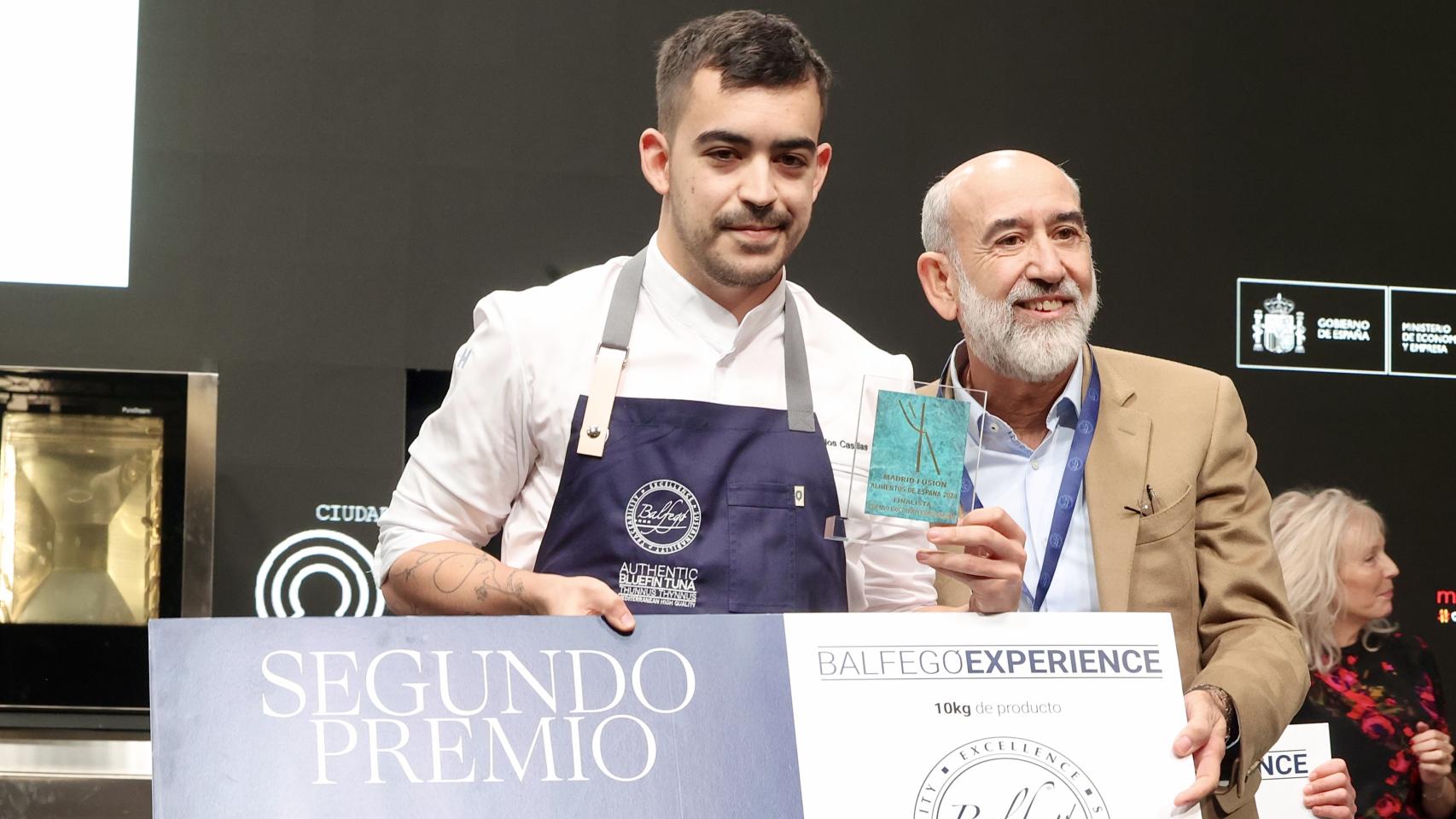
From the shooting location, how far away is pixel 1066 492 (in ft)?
6.68

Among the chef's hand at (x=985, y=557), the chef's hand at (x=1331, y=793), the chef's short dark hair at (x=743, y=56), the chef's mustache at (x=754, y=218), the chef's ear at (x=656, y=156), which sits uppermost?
the chef's short dark hair at (x=743, y=56)

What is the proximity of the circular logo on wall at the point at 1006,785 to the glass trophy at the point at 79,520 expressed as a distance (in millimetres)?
2047

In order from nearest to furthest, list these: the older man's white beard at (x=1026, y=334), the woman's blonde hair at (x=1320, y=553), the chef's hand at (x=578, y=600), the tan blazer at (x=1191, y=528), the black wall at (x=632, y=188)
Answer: the chef's hand at (x=578, y=600)
the tan blazer at (x=1191, y=528)
the older man's white beard at (x=1026, y=334)
the black wall at (x=632, y=188)
the woman's blonde hair at (x=1320, y=553)

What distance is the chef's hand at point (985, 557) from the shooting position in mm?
1624

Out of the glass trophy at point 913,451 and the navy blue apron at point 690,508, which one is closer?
the glass trophy at point 913,451

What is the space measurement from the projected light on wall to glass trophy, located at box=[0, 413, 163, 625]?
313 mm

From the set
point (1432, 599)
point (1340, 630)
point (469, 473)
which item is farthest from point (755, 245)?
point (1432, 599)

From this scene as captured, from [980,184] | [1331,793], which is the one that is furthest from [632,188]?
[1331,793]

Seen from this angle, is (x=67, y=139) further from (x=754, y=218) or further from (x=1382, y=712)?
(x=1382, y=712)

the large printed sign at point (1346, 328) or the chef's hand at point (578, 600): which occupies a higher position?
the large printed sign at point (1346, 328)

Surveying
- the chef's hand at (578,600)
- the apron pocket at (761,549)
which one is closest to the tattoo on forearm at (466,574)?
the chef's hand at (578,600)

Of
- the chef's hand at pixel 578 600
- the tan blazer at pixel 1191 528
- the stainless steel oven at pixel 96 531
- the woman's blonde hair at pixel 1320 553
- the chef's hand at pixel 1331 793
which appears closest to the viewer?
the chef's hand at pixel 578 600

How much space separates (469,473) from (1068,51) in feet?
7.45

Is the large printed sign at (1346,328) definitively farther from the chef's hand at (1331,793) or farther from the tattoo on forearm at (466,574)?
the tattoo on forearm at (466,574)
